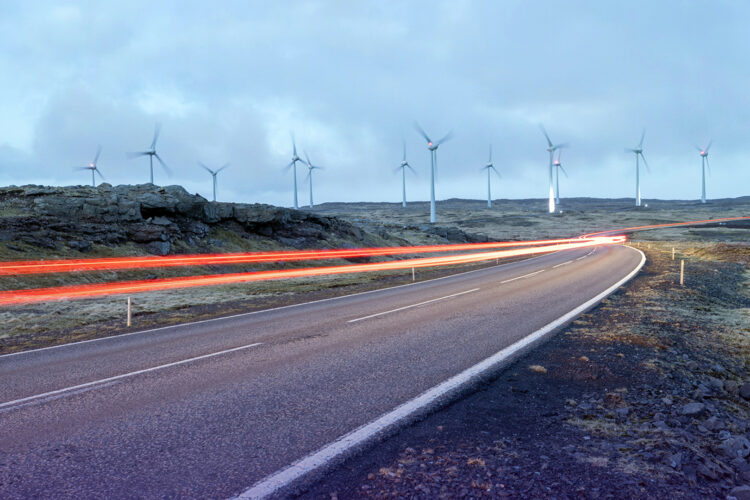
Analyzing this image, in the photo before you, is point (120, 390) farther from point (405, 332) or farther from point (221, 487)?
point (405, 332)

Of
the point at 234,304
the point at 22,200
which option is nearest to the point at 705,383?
the point at 234,304

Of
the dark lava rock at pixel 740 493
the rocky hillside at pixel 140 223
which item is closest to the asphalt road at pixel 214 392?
the dark lava rock at pixel 740 493

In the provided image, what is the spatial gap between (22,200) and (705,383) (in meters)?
36.9

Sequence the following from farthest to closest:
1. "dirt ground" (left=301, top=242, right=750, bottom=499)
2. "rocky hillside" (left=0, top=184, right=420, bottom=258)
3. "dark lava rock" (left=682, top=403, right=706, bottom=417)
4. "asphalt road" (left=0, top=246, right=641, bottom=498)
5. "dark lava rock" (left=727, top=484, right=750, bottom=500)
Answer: "rocky hillside" (left=0, top=184, right=420, bottom=258), "dark lava rock" (left=682, top=403, right=706, bottom=417), "asphalt road" (left=0, top=246, right=641, bottom=498), "dirt ground" (left=301, top=242, right=750, bottom=499), "dark lava rock" (left=727, top=484, right=750, bottom=500)

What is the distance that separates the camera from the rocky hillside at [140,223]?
2652 cm

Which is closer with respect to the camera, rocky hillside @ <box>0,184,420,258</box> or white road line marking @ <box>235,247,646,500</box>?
white road line marking @ <box>235,247,646,500</box>

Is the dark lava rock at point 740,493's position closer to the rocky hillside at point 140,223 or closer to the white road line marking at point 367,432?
the white road line marking at point 367,432

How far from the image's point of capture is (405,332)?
32.2 feet

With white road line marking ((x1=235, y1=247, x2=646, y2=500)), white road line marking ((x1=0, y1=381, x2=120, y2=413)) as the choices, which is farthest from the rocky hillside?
white road line marking ((x1=235, y1=247, x2=646, y2=500))

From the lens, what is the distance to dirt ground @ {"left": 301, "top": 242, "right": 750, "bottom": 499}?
12.2 feet

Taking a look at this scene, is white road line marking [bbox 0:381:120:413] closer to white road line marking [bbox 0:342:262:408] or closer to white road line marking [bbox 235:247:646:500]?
white road line marking [bbox 0:342:262:408]

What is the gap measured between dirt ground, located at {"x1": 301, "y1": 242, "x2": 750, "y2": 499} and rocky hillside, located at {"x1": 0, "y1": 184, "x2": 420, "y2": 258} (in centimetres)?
2579

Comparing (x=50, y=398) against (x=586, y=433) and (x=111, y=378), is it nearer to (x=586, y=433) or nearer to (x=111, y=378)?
(x=111, y=378)

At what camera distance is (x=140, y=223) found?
31.4 metres
